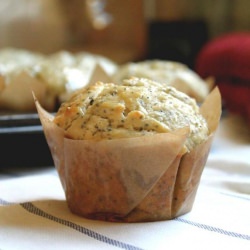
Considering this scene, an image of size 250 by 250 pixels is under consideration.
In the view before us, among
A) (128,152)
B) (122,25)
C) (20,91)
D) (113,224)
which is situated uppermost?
(128,152)

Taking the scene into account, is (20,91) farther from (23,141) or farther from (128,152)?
(128,152)

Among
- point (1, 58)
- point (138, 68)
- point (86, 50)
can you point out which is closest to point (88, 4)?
point (86, 50)

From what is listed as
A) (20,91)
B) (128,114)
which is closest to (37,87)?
(20,91)

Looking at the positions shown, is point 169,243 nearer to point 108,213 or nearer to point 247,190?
point 108,213

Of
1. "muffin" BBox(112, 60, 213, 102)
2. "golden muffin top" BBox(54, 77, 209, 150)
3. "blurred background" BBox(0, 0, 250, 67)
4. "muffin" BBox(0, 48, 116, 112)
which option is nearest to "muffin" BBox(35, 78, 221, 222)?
"golden muffin top" BBox(54, 77, 209, 150)

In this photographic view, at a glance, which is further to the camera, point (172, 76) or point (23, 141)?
point (172, 76)

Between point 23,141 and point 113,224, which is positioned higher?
point 113,224

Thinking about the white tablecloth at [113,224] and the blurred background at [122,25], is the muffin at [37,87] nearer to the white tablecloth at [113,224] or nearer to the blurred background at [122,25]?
the white tablecloth at [113,224]

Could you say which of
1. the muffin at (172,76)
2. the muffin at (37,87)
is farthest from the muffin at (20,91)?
the muffin at (172,76)
